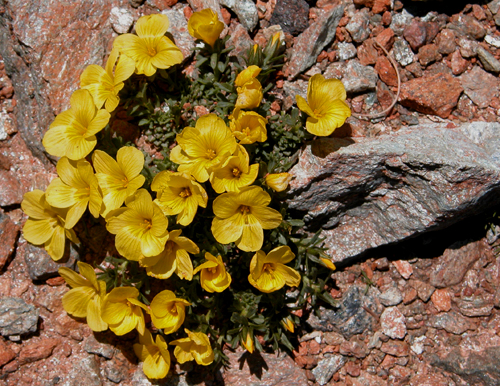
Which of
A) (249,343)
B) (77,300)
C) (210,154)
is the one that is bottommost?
(249,343)

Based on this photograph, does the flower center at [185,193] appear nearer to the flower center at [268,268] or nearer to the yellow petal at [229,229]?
the yellow petal at [229,229]

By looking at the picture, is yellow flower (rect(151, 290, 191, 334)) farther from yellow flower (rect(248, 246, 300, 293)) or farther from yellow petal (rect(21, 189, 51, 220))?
yellow petal (rect(21, 189, 51, 220))

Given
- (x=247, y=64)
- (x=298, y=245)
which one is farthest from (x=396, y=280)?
(x=247, y=64)

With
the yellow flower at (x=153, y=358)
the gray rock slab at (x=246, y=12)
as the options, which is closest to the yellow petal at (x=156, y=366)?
the yellow flower at (x=153, y=358)

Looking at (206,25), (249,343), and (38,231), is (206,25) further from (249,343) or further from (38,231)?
(249,343)

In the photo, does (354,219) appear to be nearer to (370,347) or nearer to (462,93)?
(370,347)

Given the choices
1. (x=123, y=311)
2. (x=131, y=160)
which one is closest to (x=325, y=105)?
(x=131, y=160)
